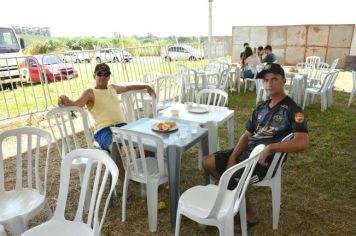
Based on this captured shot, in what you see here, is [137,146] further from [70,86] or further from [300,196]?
[70,86]

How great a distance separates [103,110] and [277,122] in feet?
5.53

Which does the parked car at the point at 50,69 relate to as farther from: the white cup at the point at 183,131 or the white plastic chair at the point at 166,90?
the white cup at the point at 183,131

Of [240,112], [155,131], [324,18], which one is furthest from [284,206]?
[324,18]

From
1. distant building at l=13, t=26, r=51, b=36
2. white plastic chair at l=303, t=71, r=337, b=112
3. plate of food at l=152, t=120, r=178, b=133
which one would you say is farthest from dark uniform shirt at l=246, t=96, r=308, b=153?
distant building at l=13, t=26, r=51, b=36

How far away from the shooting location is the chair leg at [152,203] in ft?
7.07

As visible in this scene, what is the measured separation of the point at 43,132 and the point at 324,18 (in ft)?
45.6

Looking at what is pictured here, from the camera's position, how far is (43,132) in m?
2.03

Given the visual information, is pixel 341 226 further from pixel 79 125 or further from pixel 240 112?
pixel 79 125

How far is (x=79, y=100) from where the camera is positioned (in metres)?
2.66

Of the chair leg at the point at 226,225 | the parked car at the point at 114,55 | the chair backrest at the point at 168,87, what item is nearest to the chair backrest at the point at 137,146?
the chair leg at the point at 226,225

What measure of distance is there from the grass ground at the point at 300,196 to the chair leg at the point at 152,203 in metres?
0.07

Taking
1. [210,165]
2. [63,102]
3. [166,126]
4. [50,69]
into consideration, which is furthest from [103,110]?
[50,69]

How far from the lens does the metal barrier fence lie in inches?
223

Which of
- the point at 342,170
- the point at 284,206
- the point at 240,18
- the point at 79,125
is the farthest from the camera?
the point at 240,18
